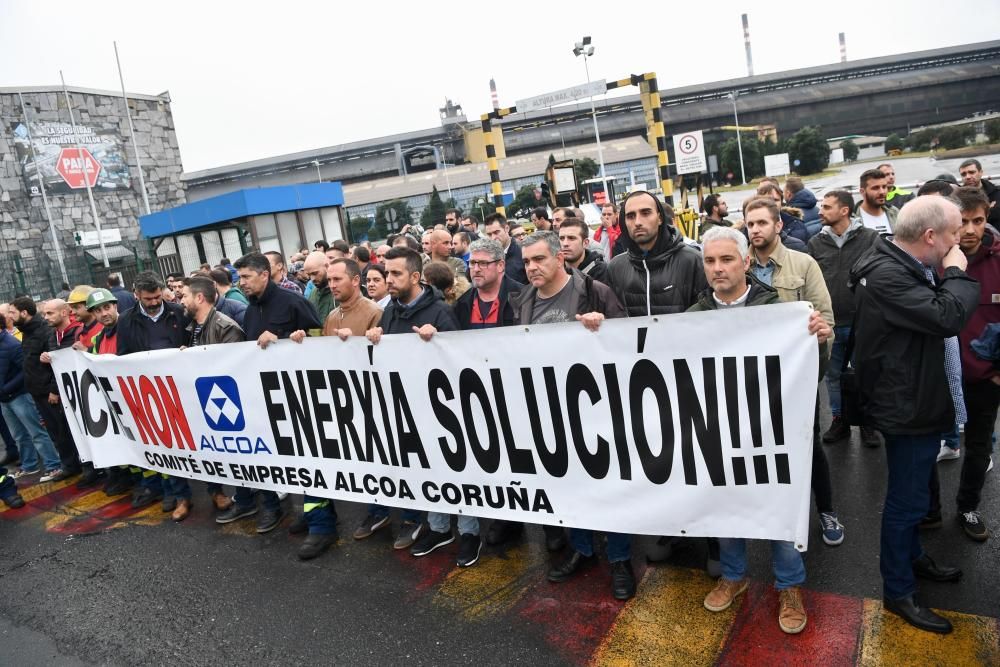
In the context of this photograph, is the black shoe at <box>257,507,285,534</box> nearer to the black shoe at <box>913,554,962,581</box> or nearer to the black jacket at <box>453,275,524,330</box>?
the black jacket at <box>453,275,524,330</box>

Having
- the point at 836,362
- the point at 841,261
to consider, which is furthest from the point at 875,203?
the point at 836,362

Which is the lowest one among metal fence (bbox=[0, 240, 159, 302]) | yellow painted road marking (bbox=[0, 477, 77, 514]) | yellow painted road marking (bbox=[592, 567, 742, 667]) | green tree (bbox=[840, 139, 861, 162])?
yellow painted road marking (bbox=[592, 567, 742, 667])

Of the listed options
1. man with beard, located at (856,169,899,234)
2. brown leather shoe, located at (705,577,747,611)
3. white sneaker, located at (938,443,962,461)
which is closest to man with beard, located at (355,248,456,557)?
brown leather shoe, located at (705,577,747,611)

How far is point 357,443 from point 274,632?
115 cm

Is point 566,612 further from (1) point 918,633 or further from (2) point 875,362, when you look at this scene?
(2) point 875,362

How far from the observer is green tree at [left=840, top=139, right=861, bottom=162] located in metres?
54.2

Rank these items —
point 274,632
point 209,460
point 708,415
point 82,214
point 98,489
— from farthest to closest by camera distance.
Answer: point 82,214, point 98,489, point 209,460, point 274,632, point 708,415

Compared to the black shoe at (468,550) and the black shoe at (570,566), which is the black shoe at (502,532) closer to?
the black shoe at (468,550)

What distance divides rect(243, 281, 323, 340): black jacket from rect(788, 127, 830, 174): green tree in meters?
47.9

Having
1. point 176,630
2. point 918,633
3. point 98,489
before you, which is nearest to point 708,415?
point 918,633

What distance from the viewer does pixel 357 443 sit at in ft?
13.7

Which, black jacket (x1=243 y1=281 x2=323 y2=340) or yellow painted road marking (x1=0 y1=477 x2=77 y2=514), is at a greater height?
black jacket (x1=243 y1=281 x2=323 y2=340)

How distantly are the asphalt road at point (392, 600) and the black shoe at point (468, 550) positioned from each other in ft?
0.25

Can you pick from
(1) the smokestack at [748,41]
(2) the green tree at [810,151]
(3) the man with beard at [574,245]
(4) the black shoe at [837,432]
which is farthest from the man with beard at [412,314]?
(1) the smokestack at [748,41]
